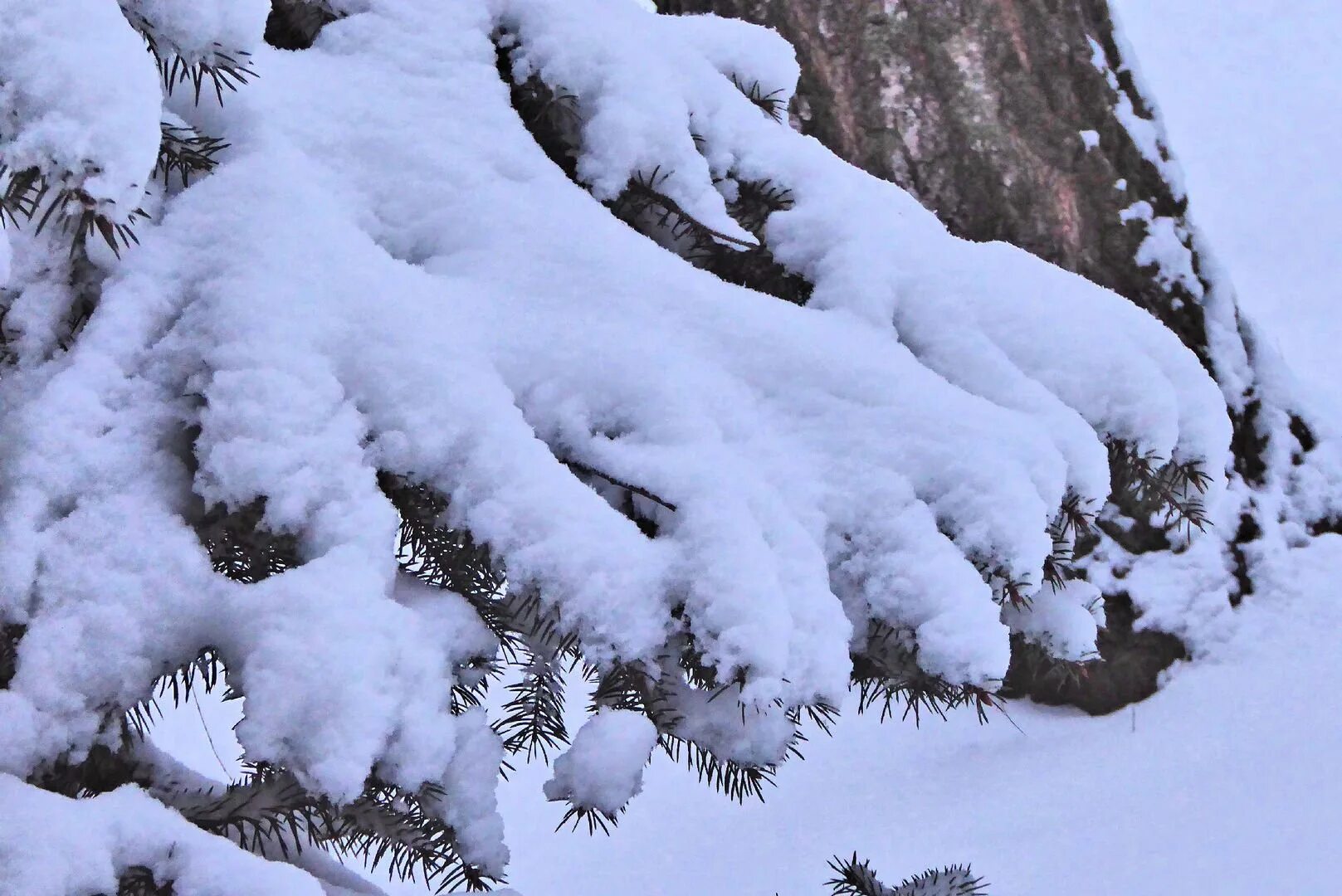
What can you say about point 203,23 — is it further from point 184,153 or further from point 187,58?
point 184,153

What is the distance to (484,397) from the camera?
1203 mm

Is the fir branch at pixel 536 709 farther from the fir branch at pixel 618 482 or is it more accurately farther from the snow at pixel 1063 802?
the snow at pixel 1063 802

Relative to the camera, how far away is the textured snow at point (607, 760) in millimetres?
1145

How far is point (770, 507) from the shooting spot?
122 centimetres

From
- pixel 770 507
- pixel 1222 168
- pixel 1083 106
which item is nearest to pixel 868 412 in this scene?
pixel 770 507

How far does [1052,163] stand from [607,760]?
2.94 meters

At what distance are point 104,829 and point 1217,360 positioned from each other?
11.9 ft

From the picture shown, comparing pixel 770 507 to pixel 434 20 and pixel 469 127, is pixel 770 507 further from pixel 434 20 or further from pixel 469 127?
pixel 434 20

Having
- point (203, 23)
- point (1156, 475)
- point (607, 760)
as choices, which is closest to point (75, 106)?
point (203, 23)

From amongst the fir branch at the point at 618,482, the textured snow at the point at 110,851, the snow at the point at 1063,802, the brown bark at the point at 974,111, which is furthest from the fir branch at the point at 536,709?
the brown bark at the point at 974,111

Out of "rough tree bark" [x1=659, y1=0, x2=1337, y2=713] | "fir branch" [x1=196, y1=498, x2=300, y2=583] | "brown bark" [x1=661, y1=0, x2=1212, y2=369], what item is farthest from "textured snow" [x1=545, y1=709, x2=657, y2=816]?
"brown bark" [x1=661, y1=0, x2=1212, y2=369]

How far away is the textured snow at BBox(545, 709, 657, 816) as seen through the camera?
3.76 ft

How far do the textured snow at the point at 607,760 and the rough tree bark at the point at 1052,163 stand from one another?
237 cm

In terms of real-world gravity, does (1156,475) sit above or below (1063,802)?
above
